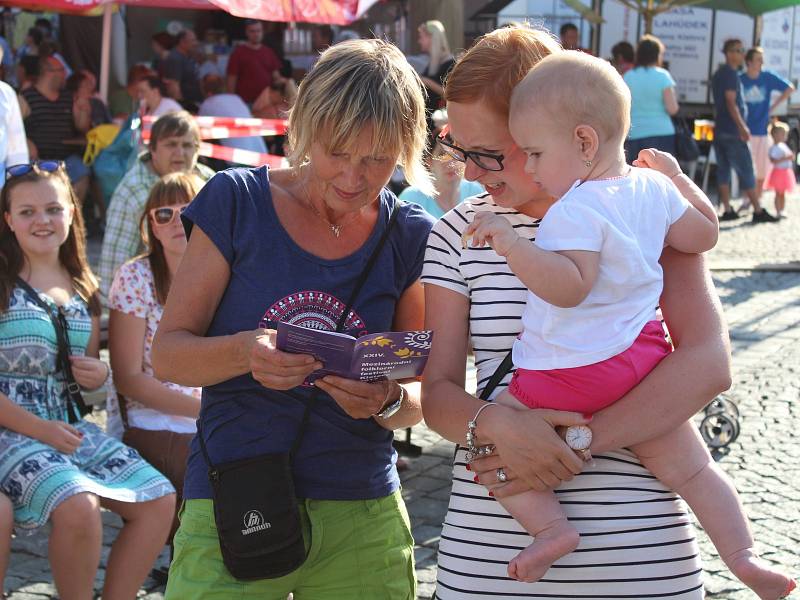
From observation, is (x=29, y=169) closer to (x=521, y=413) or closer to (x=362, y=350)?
(x=362, y=350)

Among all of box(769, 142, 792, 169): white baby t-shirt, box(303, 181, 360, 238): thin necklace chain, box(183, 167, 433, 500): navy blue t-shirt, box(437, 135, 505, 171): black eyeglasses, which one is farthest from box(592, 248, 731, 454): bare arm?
box(769, 142, 792, 169): white baby t-shirt

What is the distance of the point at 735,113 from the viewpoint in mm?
14406

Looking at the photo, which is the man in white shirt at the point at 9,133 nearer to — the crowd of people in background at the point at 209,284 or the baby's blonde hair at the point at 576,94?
the crowd of people in background at the point at 209,284

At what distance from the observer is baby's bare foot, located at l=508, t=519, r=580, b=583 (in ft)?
6.89

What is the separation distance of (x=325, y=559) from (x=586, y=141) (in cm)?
111

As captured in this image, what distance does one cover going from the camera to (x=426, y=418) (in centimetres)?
234

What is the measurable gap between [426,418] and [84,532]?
1.78 metres

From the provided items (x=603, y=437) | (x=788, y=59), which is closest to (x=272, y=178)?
(x=603, y=437)

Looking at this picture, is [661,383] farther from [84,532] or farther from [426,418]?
[84,532]

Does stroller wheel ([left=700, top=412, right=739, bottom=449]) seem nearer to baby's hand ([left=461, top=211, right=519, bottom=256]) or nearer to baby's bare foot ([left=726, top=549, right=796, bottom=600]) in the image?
baby's bare foot ([left=726, top=549, right=796, bottom=600])

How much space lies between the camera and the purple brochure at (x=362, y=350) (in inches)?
86.4

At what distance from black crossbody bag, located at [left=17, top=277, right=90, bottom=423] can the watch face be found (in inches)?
95.8

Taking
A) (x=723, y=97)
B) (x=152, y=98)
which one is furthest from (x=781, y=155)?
(x=152, y=98)

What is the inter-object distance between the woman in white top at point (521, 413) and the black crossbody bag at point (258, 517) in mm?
340
